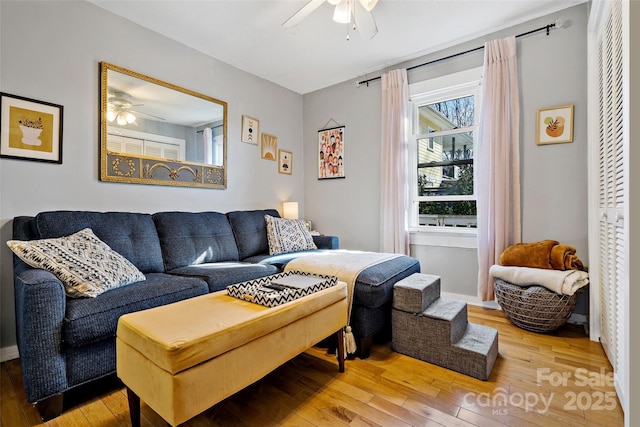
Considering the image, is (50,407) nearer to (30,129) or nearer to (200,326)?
(200,326)

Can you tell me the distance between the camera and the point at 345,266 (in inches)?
81.4

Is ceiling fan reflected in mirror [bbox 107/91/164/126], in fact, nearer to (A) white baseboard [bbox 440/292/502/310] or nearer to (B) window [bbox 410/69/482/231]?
(B) window [bbox 410/69/482/231]

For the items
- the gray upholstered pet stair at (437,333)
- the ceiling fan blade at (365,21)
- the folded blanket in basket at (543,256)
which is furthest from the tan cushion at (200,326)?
the ceiling fan blade at (365,21)

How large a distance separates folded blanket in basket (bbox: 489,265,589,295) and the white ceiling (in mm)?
2104

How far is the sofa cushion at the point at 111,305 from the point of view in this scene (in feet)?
4.53

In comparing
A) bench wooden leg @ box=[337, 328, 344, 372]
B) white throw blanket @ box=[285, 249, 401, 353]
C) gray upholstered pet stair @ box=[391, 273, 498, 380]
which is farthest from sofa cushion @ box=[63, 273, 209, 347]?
gray upholstered pet stair @ box=[391, 273, 498, 380]

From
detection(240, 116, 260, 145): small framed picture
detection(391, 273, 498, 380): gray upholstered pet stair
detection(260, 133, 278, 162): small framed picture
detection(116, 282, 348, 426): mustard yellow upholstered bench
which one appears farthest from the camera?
detection(260, 133, 278, 162): small framed picture

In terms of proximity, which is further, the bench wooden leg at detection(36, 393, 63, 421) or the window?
the window

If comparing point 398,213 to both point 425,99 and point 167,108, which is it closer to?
point 425,99

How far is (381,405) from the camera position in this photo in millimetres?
1433

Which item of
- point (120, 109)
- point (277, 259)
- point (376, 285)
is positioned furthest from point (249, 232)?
point (376, 285)

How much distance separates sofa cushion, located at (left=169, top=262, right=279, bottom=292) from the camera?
2.03m

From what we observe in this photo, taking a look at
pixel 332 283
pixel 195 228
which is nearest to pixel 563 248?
pixel 332 283

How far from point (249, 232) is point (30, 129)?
177cm
